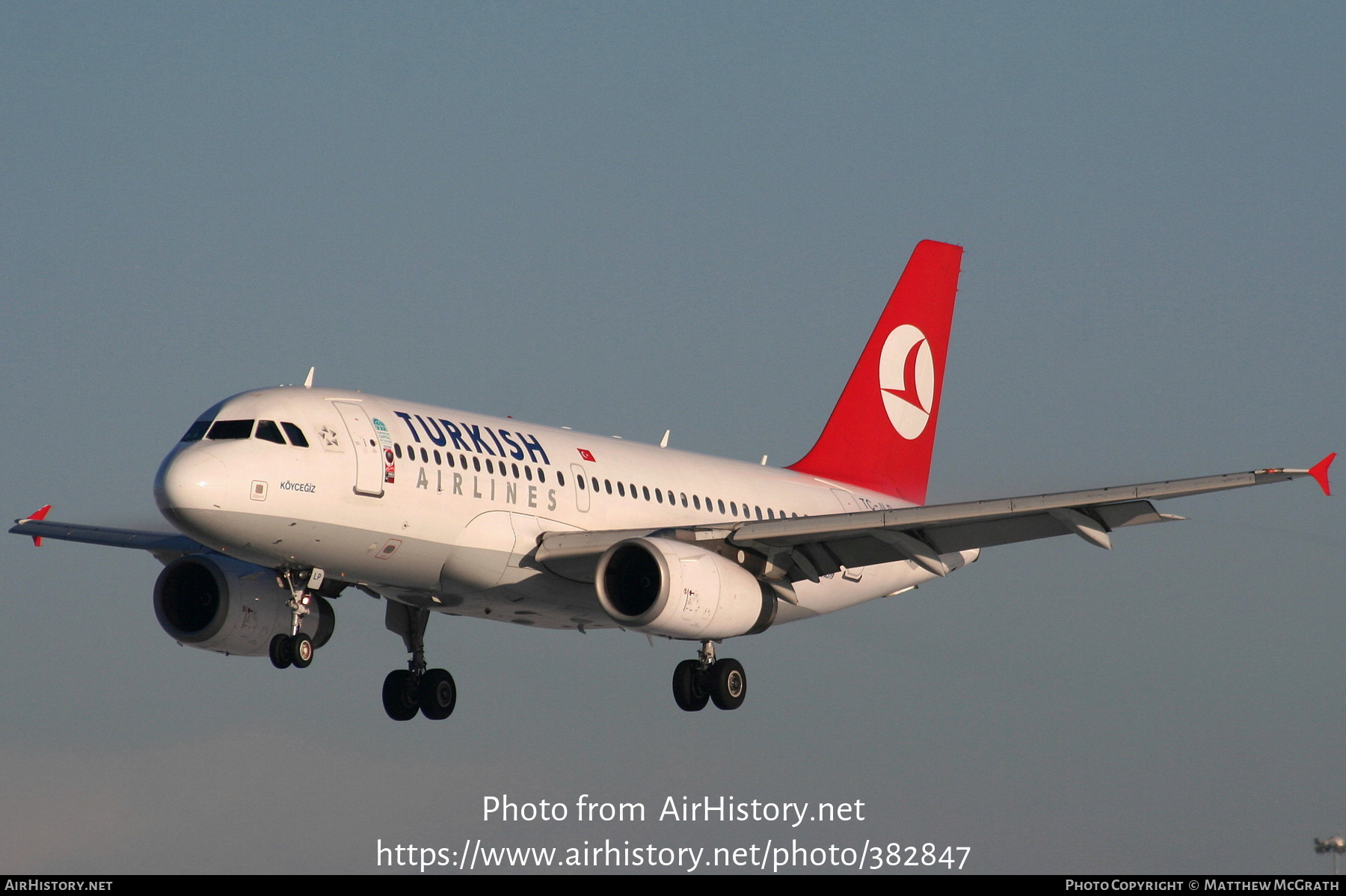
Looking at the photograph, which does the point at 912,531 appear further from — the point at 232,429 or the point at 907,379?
the point at 907,379

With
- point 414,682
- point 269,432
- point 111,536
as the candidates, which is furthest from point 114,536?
point 269,432

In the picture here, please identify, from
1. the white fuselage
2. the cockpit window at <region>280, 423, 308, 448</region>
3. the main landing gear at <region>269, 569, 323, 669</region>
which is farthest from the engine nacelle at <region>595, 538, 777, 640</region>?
the cockpit window at <region>280, 423, 308, 448</region>

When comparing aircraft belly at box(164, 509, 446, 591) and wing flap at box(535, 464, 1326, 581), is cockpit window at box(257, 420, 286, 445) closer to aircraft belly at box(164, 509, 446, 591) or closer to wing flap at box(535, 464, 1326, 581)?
aircraft belly at box(164, 509, 446, 591)

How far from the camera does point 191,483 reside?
100ft

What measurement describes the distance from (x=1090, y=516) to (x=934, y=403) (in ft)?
54.5

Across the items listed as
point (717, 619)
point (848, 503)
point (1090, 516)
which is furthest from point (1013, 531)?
point (848, 503)

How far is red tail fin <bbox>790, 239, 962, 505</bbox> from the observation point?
155 feet

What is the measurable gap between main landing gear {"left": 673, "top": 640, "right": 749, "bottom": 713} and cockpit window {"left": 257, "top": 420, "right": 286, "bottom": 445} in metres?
10.4

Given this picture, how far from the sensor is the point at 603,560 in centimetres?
3450

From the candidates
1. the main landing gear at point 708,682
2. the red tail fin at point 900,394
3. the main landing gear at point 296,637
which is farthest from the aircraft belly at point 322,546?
the red tail fin at point 900,394

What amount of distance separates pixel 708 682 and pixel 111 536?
13.3 meters

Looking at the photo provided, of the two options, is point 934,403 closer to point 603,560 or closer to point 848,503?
point 848,503

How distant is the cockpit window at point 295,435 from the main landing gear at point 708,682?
10058 mm

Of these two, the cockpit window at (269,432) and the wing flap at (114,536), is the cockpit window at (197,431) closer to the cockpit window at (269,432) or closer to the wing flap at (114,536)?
the cockpit window at (269,432)
